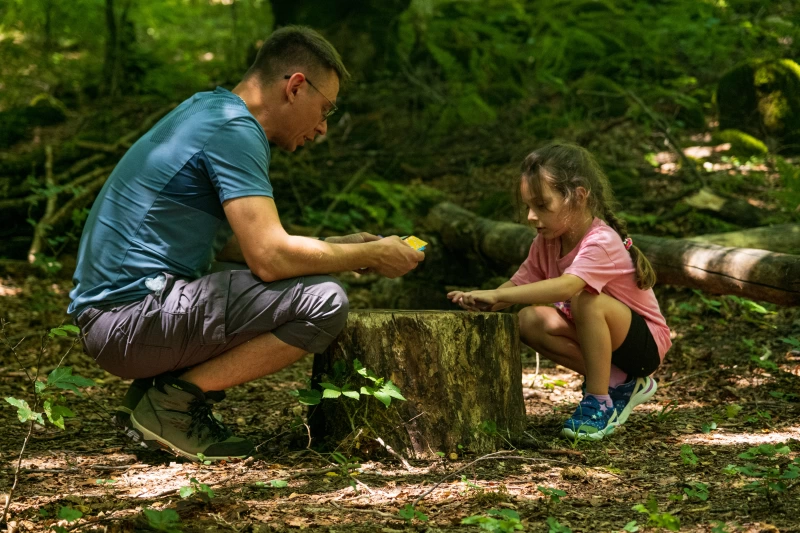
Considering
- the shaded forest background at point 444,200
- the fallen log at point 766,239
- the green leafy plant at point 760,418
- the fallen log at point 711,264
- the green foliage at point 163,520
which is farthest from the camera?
the fallen log at point 766,239

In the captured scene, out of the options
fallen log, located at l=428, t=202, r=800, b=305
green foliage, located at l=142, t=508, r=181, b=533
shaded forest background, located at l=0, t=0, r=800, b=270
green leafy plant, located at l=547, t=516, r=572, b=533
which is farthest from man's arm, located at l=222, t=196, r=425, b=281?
shaded forest background, located at l=0, t=0, r=800, b=270

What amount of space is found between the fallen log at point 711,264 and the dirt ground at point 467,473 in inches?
11.5

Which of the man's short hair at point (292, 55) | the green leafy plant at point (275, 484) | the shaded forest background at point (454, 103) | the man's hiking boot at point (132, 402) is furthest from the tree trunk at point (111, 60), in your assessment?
the green leafy plant at point (275, 484)

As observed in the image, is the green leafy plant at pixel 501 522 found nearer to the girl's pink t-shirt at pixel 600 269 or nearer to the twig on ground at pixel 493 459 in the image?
the twig on ground at pixel 493 459

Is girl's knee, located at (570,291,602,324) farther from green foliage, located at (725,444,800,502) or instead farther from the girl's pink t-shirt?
green foliage, located at (725,444,800,502)

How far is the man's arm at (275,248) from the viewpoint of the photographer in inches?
111

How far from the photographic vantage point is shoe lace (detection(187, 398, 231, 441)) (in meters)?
3.07

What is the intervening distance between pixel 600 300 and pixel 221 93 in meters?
1.85

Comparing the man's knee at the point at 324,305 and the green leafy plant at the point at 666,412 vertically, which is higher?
the man's knee at the point at 324,305

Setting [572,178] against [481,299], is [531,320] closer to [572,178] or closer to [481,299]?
[481,299]

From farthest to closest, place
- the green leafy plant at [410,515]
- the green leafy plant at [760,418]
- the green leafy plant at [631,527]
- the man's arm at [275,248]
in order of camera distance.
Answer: the green leafy plant at [760,418], the man's arm at [275,248], the green leafy plant at [410,515], the green leafy plant at [631,527]

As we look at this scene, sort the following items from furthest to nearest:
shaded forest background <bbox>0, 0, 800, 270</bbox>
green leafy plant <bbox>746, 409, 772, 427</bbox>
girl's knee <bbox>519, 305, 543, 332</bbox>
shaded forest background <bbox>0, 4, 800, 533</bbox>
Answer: shaded forest background <bbox>0, 0, 800, 270</bbox> < girl's knee <bbox>519, 305, 543, 332</bbox> < green leafy plant <bbox>746, 409, 772, 427</bbox> < shaded forest background <bbox>0, 4, 800, 533</bbox>

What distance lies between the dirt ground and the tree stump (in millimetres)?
108

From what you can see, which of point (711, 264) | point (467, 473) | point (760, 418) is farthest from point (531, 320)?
point (711, 264)
